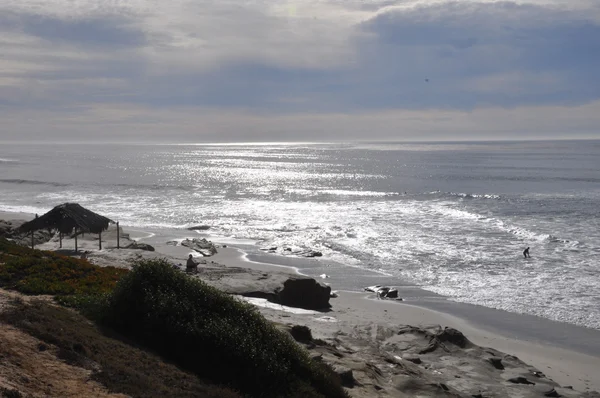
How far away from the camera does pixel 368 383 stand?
12844 millimetres

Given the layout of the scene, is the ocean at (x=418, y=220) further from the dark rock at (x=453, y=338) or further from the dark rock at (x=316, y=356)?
the dark rock at (x=316, y=356)

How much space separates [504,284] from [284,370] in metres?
17.1

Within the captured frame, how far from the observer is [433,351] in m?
16.6

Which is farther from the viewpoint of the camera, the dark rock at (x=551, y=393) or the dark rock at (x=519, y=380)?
the dark rock at (x=519, y=380)

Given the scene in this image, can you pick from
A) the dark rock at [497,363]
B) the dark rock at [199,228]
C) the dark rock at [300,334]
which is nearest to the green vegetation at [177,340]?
the dark rock at [300,334]

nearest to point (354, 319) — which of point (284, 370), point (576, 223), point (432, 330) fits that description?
point (432, 330)

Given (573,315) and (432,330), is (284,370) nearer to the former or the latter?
(432,330)

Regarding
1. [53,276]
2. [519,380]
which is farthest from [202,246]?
[519,380]

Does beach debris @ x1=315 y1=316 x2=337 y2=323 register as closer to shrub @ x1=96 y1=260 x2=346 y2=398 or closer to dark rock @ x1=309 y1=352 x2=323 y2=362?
dark rock @ x1=309 y1=352 x2=323 y2=362

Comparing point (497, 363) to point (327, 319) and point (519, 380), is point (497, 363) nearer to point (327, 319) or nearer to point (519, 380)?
point (519, 380)

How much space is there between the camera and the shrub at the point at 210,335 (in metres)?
10.8

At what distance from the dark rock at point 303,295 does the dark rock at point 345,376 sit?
9031 mm

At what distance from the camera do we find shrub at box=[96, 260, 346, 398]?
10.8 meters

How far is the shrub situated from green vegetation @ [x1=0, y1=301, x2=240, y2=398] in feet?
1.72
